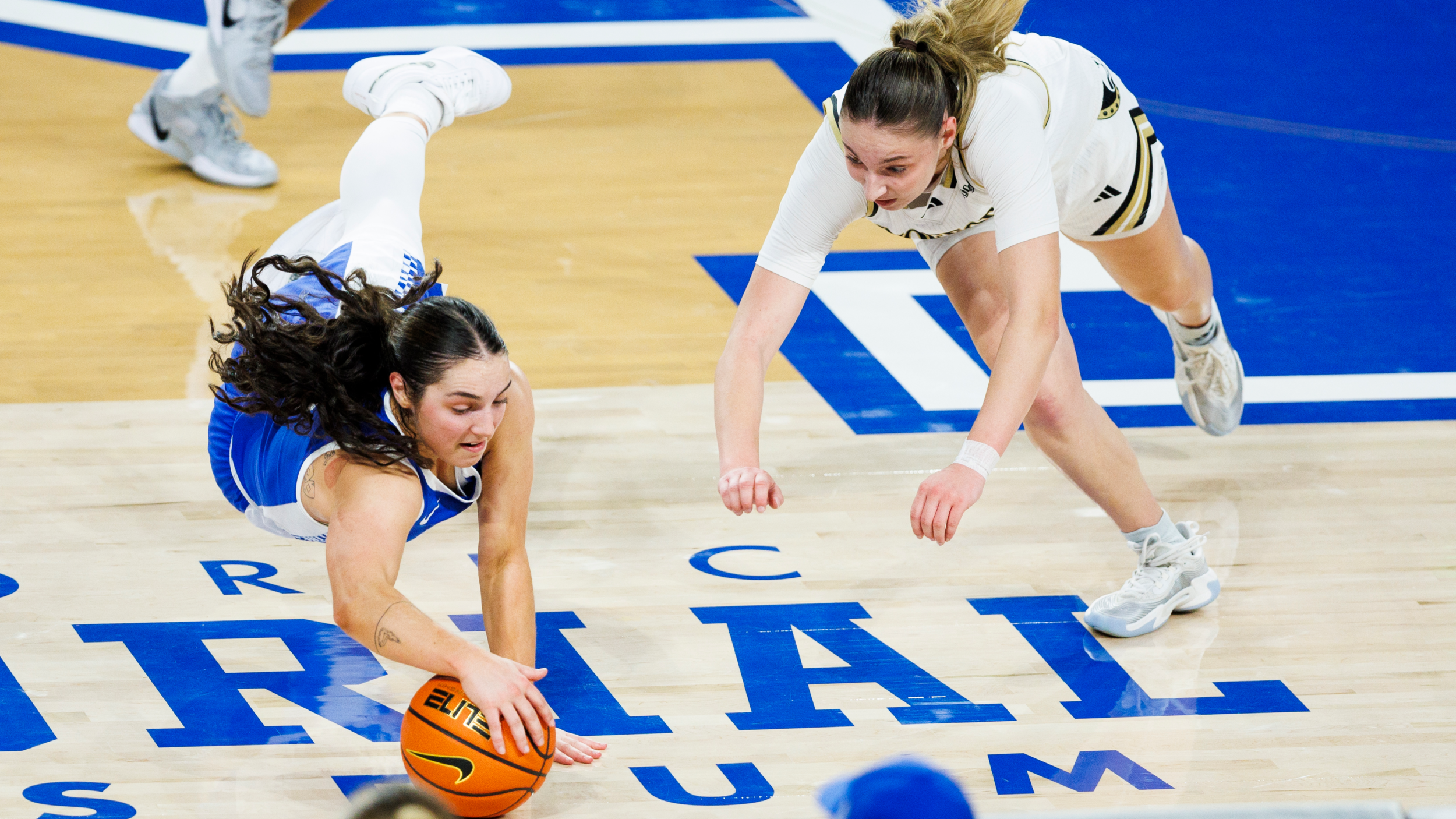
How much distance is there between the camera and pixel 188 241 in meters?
5.49

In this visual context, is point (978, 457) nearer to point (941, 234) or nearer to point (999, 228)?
point (999, 228)

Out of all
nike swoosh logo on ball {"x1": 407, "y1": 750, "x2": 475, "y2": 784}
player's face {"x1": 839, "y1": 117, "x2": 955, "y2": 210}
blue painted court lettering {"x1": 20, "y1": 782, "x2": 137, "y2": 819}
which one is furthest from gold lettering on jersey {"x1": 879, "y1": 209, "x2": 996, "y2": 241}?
blue painted court lettering {"x1": 20, "y1": 782, "x2": 137, "y2": 819}

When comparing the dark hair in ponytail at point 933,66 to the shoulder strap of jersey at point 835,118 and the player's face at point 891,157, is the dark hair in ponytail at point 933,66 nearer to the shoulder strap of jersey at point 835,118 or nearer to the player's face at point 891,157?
the player's face at point 891,157

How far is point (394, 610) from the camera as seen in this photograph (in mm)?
2521

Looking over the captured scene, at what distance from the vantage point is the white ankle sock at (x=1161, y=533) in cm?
330

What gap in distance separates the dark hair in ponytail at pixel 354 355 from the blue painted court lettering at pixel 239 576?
0.77m

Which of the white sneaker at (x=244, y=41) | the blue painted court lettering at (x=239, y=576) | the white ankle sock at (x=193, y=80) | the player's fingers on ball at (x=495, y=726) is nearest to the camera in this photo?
the player's fingers on ball at (x=495, y=726)

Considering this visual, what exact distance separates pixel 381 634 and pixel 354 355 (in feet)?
1.64

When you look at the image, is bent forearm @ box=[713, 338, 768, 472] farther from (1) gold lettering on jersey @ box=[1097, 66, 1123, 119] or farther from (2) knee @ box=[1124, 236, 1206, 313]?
(2) knee @ box=[1124, 236, 1206, 313]

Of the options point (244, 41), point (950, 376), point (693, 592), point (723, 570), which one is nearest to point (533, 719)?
point (693, 592)

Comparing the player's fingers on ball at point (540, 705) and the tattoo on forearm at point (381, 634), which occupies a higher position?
the player's fingers on ball at point (540, 705)

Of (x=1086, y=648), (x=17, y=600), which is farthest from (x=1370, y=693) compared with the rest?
(x=17, y=600)

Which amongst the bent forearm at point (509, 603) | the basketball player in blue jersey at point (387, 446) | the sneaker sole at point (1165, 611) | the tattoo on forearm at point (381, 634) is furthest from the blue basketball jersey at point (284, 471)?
the sneaker sole at point (1165, 611)

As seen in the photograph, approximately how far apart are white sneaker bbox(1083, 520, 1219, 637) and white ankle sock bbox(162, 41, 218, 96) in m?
4.22
